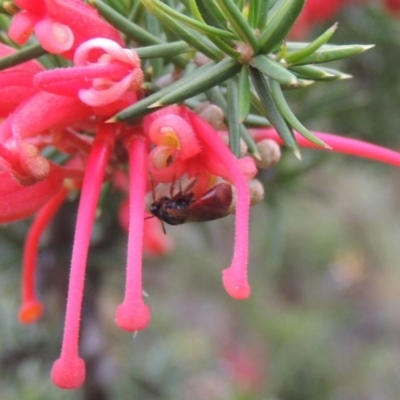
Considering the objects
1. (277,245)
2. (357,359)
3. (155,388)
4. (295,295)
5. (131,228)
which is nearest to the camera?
(131,228)

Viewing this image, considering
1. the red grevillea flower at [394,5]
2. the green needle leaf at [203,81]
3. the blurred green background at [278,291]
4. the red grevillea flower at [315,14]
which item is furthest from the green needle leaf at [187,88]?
the red grevillea flower at [394,5]

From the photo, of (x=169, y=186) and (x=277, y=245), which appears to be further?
(x=277, y=245)

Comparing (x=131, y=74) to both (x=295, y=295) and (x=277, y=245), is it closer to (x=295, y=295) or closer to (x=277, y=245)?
(x=277, y=245)

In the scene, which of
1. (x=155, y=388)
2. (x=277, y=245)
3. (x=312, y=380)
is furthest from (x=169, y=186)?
(x=312, y=380)

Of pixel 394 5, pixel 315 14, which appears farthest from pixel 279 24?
pixel 394 5

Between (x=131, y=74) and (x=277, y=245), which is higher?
(x=131, y=74)

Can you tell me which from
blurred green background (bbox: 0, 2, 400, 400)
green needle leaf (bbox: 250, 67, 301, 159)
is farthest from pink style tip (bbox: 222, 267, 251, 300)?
blurred green background (bbox: 0, 2, 400, 400)

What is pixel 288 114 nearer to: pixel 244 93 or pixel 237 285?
pixel 244 93

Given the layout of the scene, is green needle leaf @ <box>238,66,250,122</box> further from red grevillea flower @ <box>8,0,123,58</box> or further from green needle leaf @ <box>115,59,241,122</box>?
red grevillea flower @ <box>8,0,123,58</box>
